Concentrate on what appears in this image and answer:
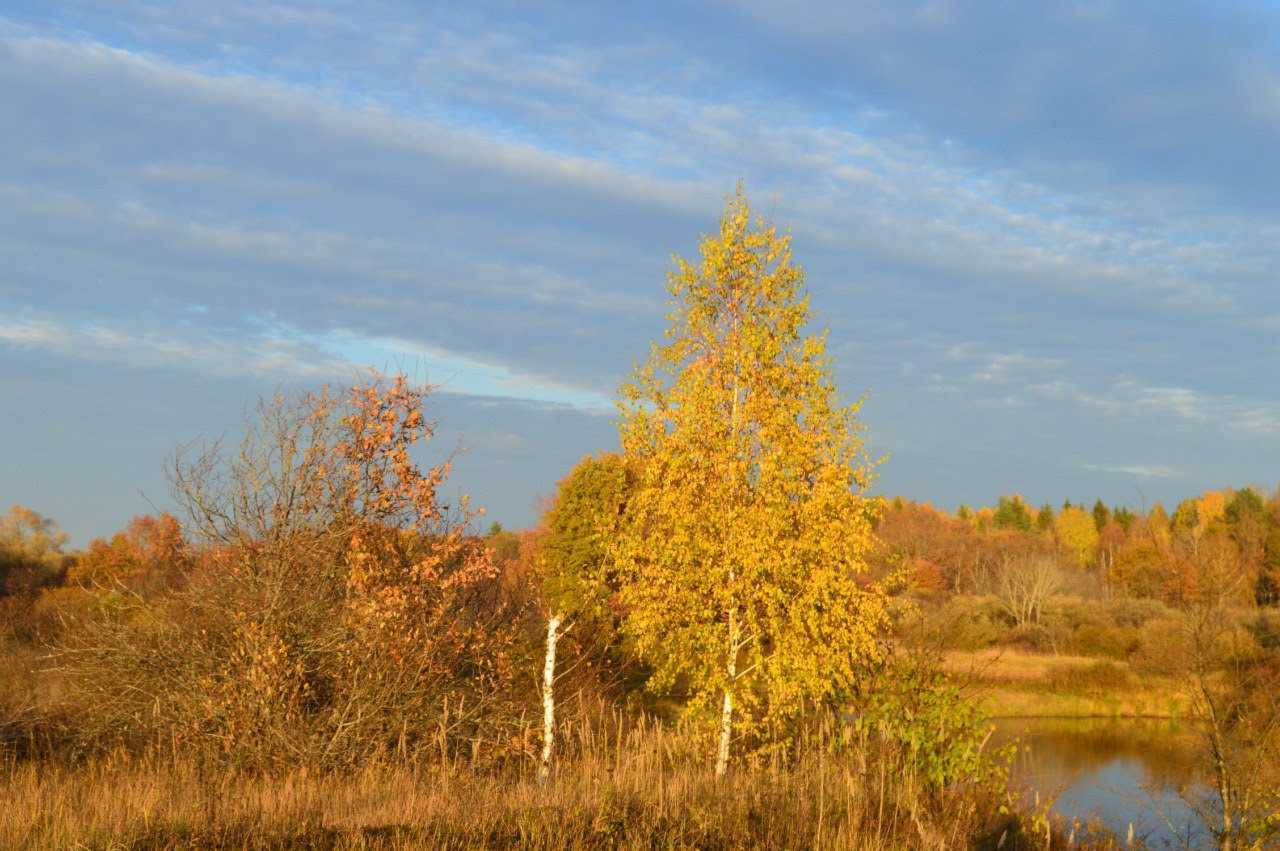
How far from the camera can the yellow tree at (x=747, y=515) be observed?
13.7 meters

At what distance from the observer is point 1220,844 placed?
15789 millimetres

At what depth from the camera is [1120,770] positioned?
3462cm

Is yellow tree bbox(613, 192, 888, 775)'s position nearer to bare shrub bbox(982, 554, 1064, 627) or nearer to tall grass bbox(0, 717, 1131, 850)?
tall grass bbox(0, 717, 1131, 850)

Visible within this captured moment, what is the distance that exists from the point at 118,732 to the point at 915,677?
9.90 m

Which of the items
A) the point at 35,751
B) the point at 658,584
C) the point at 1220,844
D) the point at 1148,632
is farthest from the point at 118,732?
the point at 1148,632

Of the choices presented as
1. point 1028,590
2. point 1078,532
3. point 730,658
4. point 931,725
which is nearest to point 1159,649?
point 1028,590

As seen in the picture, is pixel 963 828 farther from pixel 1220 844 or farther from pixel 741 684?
pixel 1220 844

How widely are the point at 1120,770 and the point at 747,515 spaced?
2726cm

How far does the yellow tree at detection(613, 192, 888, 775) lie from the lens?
1367 cm

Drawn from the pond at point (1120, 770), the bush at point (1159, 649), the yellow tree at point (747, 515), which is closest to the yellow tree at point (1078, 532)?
the bush at point (1159, 649)

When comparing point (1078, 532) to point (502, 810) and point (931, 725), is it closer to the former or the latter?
point (931, 725)

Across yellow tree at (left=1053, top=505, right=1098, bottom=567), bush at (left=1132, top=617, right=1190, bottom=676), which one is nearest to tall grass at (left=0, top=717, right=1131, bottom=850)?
bush at (left=1132, top=617, right=1190, bottom=676)

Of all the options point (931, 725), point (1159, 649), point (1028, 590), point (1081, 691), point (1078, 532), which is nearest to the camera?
point (931, 725)

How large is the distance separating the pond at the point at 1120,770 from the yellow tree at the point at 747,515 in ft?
29.6
